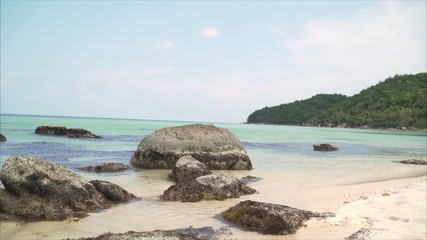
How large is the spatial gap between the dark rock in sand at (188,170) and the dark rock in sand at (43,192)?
344 centimetres

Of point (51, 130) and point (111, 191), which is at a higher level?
point (51, 130)

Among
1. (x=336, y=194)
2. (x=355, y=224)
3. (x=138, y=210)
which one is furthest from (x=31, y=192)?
(x=336, y=194)

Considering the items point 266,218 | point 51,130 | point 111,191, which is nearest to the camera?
point 266,218

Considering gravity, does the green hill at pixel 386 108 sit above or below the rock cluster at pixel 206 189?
above

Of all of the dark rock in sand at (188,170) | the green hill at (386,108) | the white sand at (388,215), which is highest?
the green hill at (386,108)

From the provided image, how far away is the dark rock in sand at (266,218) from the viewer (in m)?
7.17

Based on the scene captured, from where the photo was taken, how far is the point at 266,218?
7.31 metres

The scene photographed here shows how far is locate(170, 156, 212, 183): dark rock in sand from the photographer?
1221 centimetres

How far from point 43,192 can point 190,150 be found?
873cm

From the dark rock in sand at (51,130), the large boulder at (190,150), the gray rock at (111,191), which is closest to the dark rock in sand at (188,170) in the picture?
the gray rock at (111,191)

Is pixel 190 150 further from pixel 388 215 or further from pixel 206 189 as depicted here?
pixel 388 215

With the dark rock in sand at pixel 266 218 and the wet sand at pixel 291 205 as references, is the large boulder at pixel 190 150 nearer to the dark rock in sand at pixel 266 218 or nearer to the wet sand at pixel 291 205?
the wet sand at pixel 291 205

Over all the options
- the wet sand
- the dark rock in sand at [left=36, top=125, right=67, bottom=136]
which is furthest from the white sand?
the dark rock in sand at [left=36, top=125, right=67, bottom=136]

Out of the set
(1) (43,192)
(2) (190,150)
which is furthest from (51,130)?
(1) (43,192)
